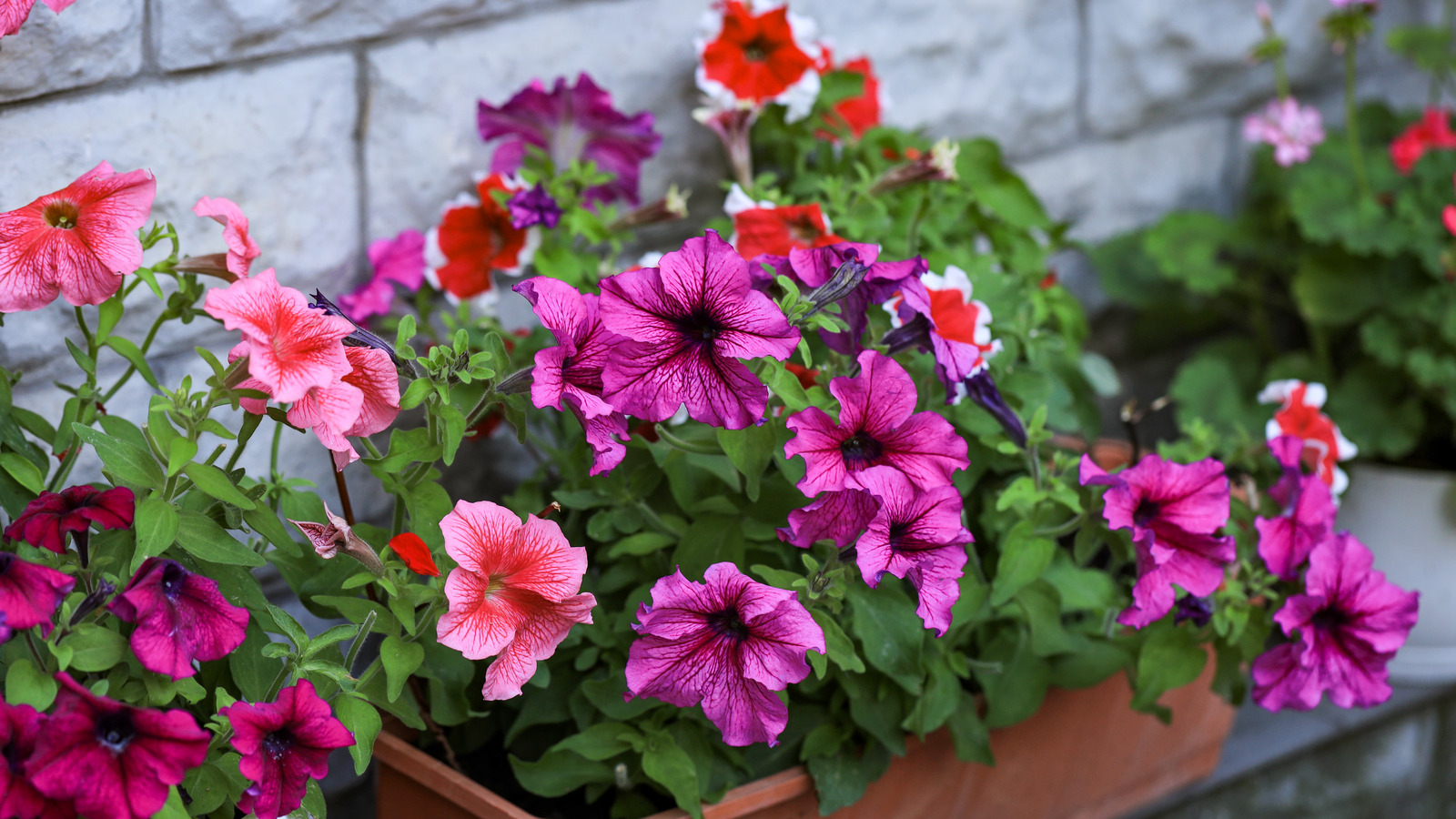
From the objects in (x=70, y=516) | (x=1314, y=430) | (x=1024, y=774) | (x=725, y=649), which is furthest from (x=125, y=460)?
(x=1314, y=430)

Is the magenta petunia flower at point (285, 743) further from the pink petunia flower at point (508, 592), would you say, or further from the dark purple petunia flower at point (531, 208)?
the dark purple petunia flower at point (531, 208)

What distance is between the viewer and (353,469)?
1.13 meters

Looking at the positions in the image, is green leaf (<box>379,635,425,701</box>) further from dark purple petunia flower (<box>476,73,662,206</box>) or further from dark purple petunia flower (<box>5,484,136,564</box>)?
dark purple petunia flower (<box>476,73,662,206</box>)

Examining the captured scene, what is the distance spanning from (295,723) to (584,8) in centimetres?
78

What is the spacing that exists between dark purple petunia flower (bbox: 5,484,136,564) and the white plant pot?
4.91 ft

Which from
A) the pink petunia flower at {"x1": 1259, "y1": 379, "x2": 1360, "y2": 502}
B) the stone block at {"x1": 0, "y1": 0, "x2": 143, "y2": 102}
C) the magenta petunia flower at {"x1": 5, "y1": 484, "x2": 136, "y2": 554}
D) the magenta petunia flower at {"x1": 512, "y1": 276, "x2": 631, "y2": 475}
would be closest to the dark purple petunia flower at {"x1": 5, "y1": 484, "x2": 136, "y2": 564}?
the magenta petunia flower at {"x1": 5, "y1": 484, "x2": 136, "y2": 554}

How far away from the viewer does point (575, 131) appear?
3.79 ft

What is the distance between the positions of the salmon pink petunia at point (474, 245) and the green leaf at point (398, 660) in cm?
43

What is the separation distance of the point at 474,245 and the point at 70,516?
493mm

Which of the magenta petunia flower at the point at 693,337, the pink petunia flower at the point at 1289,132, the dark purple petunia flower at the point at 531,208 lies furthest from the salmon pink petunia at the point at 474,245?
the pink petunia flower at the point at 1289,132

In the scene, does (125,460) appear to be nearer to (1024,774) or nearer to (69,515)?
(69,515)

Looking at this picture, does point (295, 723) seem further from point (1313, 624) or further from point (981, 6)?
point (981, 6)

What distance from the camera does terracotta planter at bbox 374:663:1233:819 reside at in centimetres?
91

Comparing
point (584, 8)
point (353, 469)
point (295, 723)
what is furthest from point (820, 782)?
point (584, 8)
